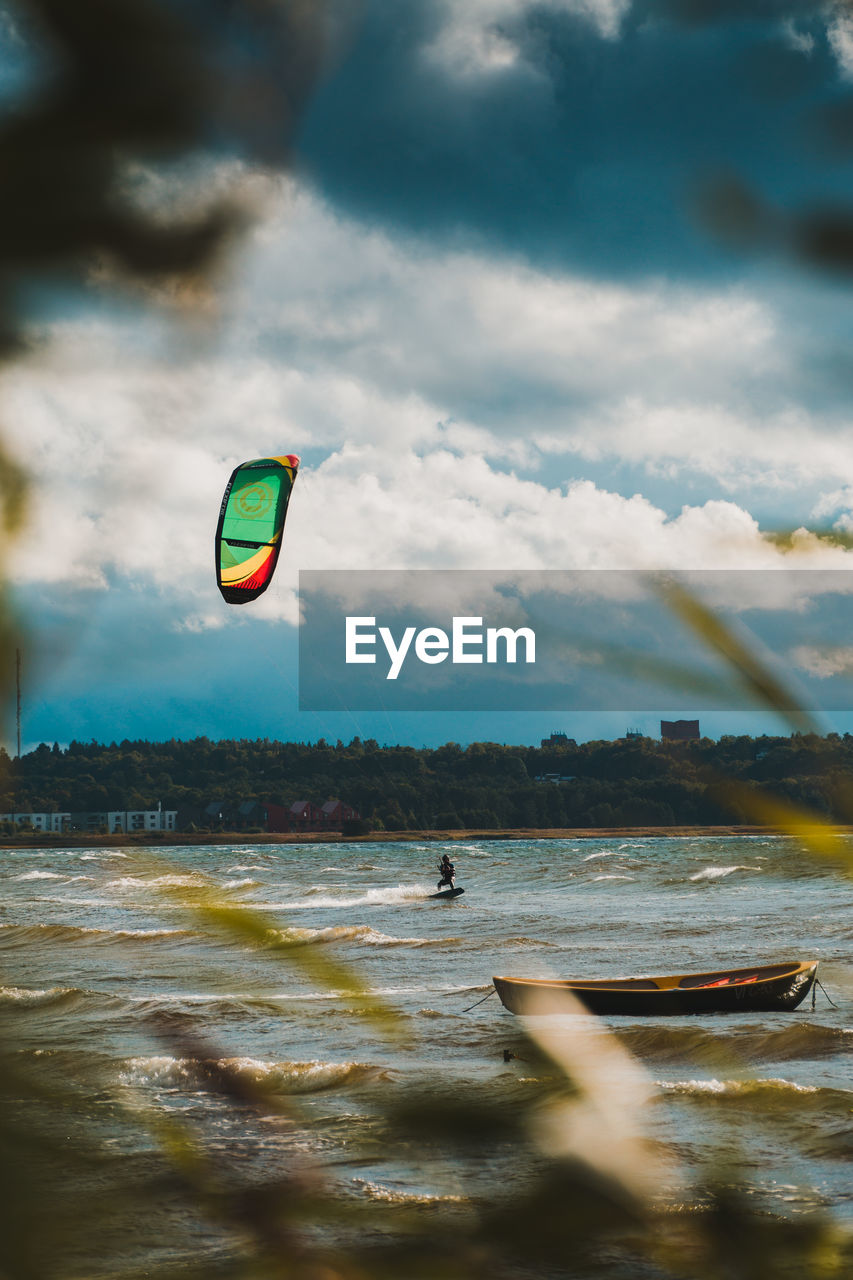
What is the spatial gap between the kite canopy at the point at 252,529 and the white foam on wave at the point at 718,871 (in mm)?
61750

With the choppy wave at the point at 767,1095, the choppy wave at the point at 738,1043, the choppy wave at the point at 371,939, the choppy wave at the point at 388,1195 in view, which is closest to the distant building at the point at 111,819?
the choppy wave at the point at 388,1195

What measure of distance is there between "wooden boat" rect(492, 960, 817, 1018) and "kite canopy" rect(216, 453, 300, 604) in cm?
1815

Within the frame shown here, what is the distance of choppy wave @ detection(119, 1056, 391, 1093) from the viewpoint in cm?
1475

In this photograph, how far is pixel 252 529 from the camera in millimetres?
1761

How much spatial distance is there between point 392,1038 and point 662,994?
1776 centimetres

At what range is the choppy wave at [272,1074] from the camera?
581 inches

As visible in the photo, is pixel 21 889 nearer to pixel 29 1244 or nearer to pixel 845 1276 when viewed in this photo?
pixel 845 1276

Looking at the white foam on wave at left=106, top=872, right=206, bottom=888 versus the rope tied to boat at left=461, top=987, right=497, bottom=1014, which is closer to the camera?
the white foam on wave at left=106, top=872, right=206, bottom=888

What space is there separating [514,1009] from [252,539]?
62.0 feet

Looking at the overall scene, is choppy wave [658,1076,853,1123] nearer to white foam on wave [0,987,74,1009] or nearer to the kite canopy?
white foam on wave [0,987,74,1009]

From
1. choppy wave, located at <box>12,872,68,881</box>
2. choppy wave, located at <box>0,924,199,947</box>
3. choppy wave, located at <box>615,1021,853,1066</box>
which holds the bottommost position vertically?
choppy wave, located at <box>12,872,68,881</box>

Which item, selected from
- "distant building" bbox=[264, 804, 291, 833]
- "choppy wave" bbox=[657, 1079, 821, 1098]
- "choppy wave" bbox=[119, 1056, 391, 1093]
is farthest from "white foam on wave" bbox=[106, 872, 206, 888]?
"choppy wave" bbox=[657, 1079, 821, 1098]

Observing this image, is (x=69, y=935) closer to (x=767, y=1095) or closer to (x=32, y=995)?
(x=32, y=995)

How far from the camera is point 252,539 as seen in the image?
169 centimetres
